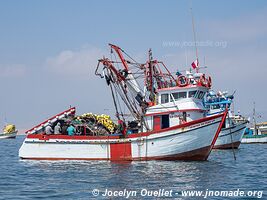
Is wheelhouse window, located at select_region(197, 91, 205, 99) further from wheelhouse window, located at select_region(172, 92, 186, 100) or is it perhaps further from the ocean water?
the ocean water

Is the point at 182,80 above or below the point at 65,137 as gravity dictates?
above

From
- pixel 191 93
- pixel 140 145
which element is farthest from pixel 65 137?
pixel 191 93

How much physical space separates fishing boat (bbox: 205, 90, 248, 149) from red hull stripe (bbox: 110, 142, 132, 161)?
17.5m

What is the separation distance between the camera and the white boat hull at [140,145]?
2353cm

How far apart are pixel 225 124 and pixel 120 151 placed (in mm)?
19373

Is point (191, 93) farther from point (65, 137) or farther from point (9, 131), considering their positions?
point (9, 131)

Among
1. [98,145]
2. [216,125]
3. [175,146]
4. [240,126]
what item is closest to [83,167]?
[98,145]

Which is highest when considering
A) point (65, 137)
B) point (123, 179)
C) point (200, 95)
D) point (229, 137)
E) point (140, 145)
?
point (200, 95)

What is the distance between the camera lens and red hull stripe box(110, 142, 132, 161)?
24812 mm

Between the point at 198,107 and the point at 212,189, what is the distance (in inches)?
428

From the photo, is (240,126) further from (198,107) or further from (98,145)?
(98,145)

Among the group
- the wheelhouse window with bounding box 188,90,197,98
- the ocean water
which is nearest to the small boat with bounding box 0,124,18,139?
the ocean water

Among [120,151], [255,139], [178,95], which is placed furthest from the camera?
[255,139]

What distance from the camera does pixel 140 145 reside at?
24.5 metres
